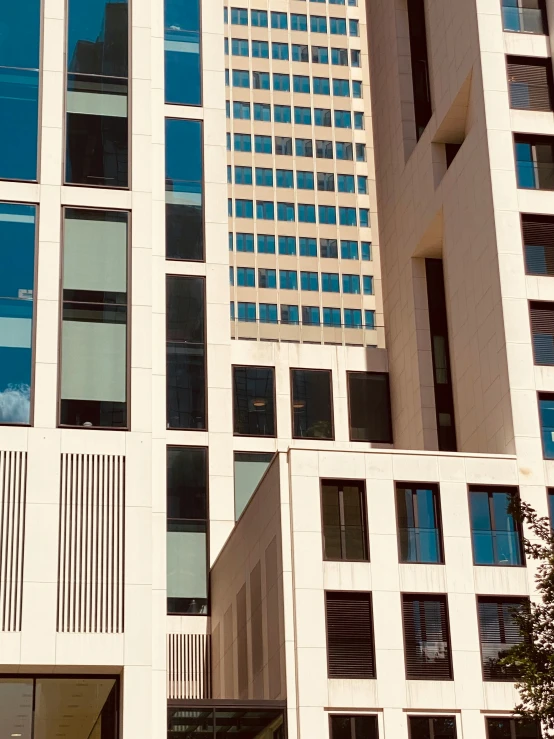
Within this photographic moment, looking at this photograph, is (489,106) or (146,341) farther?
(489,106)

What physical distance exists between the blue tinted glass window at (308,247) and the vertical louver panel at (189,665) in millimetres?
43209

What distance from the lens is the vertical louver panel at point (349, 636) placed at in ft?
142

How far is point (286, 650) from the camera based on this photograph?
43094 millimetres

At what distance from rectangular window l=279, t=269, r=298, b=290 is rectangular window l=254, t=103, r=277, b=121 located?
12.7 meters

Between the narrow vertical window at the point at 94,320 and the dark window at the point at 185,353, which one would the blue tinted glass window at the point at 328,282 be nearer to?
the dark window at the point at 185,353

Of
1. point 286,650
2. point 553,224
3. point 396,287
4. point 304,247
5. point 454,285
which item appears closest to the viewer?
point 286,650

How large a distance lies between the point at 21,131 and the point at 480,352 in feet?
78.5

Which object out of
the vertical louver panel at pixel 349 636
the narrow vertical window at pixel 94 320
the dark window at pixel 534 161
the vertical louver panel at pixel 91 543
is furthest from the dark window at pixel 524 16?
the vertical louver panel at pixel 91 543

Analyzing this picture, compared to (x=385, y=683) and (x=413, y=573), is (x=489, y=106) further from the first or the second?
(x=385, y=683)

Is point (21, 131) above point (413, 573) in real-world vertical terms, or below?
above

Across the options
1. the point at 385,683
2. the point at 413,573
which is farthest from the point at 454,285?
the point at 385,683

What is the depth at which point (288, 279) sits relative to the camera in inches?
3639

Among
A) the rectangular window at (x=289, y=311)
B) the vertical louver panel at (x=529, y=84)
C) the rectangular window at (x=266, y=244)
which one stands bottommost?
the vertical louver panel at (x=529, y=84)

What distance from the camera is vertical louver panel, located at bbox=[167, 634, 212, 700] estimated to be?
5353 cm
